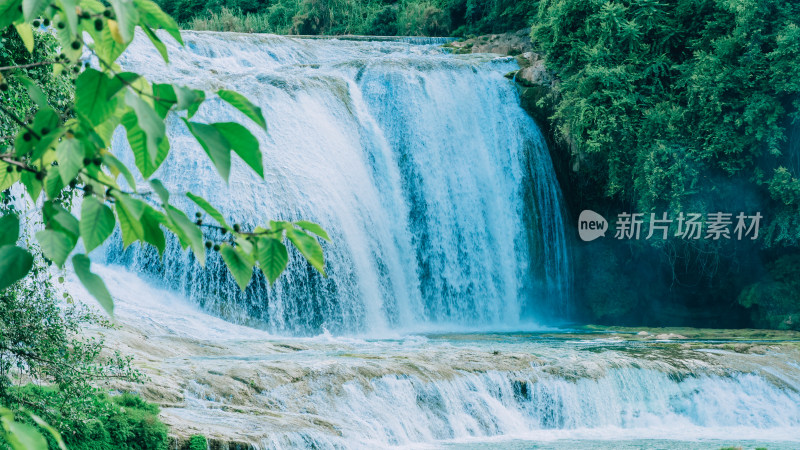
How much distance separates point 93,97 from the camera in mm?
1255

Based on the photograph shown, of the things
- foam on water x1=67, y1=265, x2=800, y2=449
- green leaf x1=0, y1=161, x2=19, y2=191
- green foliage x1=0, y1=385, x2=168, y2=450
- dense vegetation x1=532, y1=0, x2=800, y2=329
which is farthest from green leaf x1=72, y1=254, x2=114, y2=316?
dense vegetation x1=532, y1=0, x2=800, y2=329

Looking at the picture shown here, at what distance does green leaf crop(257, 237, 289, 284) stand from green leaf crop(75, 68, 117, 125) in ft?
1.10

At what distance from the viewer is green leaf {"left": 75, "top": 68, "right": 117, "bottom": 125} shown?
1.25 metres

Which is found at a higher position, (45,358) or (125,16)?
(125,16)

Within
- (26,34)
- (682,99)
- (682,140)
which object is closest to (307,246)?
(26,34)

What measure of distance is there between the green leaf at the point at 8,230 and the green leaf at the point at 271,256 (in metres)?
0.38

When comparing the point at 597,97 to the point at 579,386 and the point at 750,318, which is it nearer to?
the point at 750,318

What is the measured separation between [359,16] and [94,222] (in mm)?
31850

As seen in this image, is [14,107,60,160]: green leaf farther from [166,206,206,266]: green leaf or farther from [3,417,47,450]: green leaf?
[3,417,47,450]: green leaf

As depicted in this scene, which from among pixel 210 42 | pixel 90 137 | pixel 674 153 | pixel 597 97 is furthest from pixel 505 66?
pixel 90 137

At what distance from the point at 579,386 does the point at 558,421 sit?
53 cm

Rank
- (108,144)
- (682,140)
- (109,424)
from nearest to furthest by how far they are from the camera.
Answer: (108,144)
(109,424)
(682,140)

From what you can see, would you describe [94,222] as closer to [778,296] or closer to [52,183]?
[52,183]

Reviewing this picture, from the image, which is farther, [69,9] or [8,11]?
[8,11]
